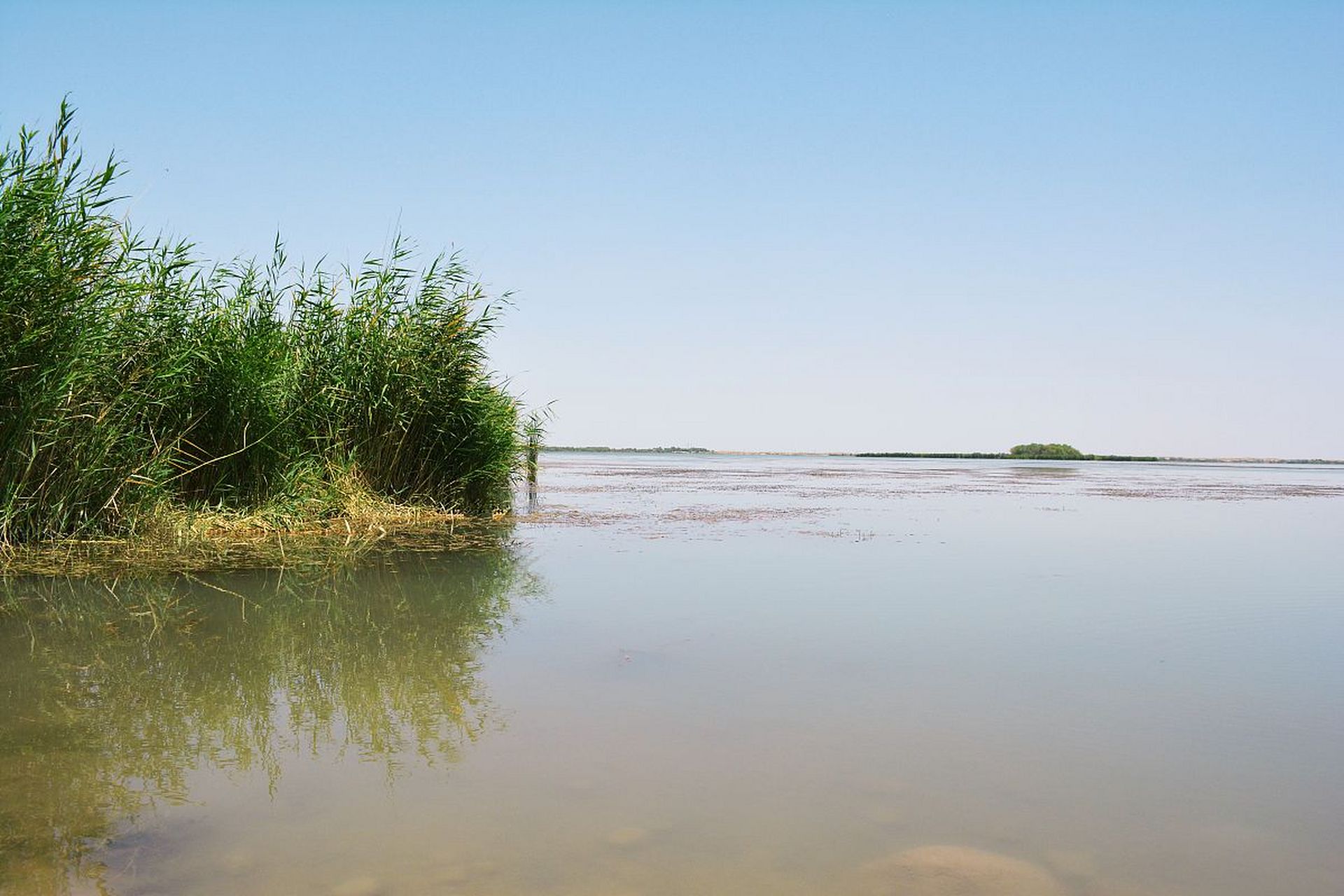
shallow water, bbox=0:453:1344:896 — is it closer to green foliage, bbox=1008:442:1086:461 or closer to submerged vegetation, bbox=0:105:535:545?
submerged vegetation, bbox=0:105:535:545

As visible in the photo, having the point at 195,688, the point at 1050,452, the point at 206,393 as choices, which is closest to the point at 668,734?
the point at 195,688

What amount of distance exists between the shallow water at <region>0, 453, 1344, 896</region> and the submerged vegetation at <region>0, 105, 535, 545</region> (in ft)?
5.51

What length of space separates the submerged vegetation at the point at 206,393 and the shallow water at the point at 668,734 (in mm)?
1679

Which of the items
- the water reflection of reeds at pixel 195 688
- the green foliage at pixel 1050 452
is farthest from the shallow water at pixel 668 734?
the green foliage at pixel 1050 452

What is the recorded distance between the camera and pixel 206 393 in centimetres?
789

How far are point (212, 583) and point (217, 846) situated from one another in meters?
4.15

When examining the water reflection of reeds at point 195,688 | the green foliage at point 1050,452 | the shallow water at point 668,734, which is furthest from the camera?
the green foliage at point 1050,452

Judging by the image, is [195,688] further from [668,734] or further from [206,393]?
[206,393]

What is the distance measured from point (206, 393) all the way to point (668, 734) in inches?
266

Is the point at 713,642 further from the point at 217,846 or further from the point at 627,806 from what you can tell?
the point at 217,846

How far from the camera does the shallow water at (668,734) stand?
1.93 meters

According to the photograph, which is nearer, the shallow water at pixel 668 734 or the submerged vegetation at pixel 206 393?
the shallow water at pixel 668 734

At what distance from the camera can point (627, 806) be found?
2.22 metres

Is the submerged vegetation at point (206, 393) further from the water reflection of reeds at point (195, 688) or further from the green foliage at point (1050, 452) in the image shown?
the green foliage at point (1050, 452)
